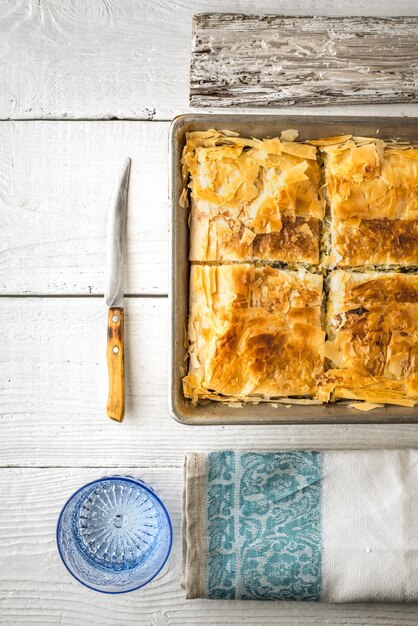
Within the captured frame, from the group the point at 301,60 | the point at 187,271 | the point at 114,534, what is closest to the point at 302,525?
the point at 114,534

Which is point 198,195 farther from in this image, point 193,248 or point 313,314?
point 313,314

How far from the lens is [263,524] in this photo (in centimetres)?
224

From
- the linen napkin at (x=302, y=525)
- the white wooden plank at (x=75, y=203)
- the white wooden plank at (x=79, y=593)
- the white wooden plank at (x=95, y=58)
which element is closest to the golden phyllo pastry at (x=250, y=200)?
the white wooden plank at (x=75, y=203)

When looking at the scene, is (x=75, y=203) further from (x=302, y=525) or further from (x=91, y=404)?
(x=302, y=525)

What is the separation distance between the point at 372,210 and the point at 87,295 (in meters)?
0.98

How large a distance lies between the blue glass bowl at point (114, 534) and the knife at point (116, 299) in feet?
0.85

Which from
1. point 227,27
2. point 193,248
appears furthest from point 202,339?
point 227,27

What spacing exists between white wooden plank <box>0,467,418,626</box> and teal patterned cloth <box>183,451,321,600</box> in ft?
0.33

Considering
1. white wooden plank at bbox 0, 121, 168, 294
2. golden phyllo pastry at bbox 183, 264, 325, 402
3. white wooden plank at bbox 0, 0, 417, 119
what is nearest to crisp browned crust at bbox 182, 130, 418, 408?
golden phyllo pastry at bbox 183, 264, 325, 402

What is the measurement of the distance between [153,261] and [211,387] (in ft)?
1.83

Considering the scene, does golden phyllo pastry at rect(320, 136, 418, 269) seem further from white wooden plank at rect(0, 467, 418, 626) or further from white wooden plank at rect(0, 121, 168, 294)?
white wooden plank at rect(0, 467, 418, 626)

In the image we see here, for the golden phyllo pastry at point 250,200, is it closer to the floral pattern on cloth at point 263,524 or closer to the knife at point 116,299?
the knife at point 116,299

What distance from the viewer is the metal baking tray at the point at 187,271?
6.41 ft

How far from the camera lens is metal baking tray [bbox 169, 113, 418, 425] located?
1953 millimetres
